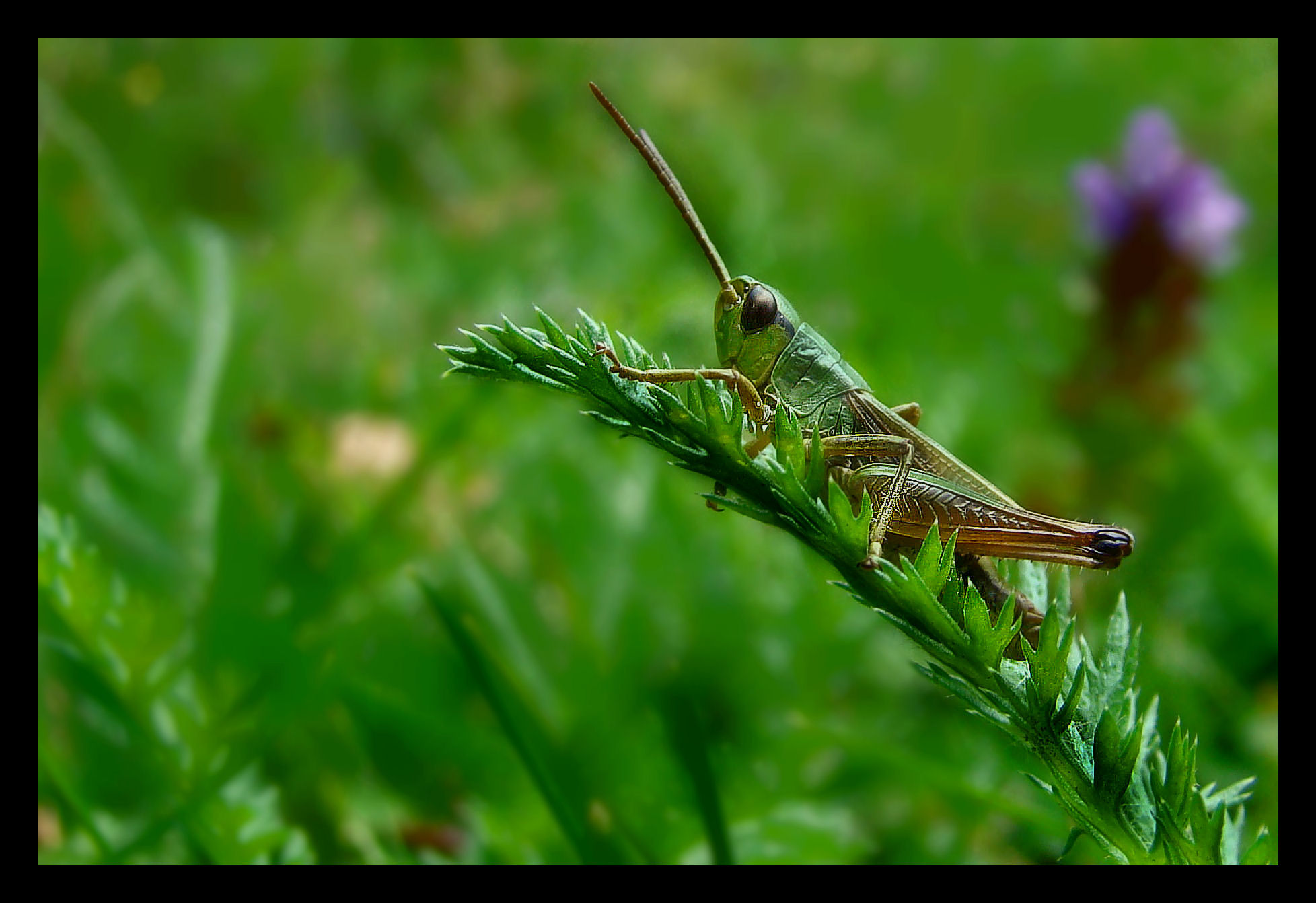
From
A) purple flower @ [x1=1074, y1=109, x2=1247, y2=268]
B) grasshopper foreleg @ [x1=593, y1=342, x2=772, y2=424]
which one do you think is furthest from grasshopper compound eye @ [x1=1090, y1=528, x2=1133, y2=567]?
purple flower @ [x1=1074, y1=109, x2=1247, y2=268]

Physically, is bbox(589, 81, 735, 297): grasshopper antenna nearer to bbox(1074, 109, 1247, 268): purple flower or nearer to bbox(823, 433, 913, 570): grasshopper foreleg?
bbox(823, 433, 913, 570): grasshopper foreleg

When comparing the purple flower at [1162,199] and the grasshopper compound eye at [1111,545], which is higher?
the purple flower at [1162,199]

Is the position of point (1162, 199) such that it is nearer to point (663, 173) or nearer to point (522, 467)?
point (522, 467)

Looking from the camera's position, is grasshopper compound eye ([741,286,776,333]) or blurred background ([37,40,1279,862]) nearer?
grasshopper compound eye ([741,286,776,333])

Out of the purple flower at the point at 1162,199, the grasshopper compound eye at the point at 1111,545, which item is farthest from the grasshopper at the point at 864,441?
the purple flower at the point at 1162,199

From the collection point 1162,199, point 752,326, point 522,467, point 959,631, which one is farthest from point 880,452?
point 1162,199

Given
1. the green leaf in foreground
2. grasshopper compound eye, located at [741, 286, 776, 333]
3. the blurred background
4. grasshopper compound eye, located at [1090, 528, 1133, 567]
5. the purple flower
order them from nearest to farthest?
the green leaf in foreground
grasshopper compound eye, located at [1090, 528, 1133, 567]
grasshopper compound eye, located at [741, 286, 776, 333]
the blurred background
the purple flower

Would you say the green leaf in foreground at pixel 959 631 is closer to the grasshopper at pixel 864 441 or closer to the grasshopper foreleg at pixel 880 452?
the grasshopper at pixel 864 441
